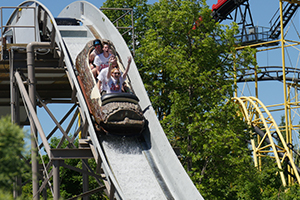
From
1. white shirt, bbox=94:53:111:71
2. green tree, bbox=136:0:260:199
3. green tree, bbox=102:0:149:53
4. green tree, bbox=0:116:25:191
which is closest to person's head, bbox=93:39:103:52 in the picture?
white shirt, bbox=94:53:111:71

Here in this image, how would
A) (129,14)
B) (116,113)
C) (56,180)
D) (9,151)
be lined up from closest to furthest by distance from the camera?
1. (9,151)
2. (116,113)
3. (56,180)
4. (129,14)

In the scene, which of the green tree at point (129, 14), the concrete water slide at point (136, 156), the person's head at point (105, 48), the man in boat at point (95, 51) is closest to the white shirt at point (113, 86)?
the concrete water slide at point (136, 156)

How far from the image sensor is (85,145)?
12.4 meters

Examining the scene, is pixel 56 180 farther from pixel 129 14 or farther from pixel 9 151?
pixel 129 14

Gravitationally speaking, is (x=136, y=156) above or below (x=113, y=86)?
below

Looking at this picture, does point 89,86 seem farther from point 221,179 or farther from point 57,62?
point 221,179

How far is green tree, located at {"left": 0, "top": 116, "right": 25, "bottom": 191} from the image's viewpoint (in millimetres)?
5848

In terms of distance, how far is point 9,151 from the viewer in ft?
19.2

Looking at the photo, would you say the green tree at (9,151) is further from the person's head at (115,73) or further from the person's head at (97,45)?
the person's head at (97,45)

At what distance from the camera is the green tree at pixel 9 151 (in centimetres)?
585

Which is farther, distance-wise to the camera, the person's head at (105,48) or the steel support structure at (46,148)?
the person's head at (105,48)

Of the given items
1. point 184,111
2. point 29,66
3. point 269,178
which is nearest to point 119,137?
point 29,66

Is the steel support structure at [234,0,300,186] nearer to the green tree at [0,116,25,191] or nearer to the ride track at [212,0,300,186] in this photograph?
the ride track at [212,0,300,186]

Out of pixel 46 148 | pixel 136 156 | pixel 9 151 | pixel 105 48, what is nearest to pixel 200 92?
pixel 105 48
